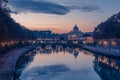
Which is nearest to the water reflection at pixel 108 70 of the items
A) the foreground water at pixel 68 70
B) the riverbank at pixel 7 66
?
the foreground water at pixel 68 70

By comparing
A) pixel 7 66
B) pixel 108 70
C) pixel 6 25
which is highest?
pixel 6 25

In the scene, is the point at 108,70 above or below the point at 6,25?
below

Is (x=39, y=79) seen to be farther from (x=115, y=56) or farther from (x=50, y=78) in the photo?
(x=115, y=56)

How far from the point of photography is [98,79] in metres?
32.0

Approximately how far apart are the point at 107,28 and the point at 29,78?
67.7 metres

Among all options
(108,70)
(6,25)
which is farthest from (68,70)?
(6,25)

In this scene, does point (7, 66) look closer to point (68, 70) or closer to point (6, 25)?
point (68, 70)

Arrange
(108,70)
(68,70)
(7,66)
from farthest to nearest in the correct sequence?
(68,70) < (108,70) < (7,66)

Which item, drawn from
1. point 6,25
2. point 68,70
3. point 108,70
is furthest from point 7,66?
point 6,25

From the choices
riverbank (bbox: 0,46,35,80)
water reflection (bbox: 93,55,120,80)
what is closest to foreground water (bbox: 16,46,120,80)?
water reflection (bbox: 93,55,120,80)

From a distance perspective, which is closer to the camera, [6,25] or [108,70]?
[108,70]

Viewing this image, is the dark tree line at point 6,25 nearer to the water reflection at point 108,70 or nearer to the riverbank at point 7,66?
the riverbank at point 7,66

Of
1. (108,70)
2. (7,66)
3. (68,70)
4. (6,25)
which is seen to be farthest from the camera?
(6,25)

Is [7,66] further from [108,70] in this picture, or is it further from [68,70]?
[108,70]
